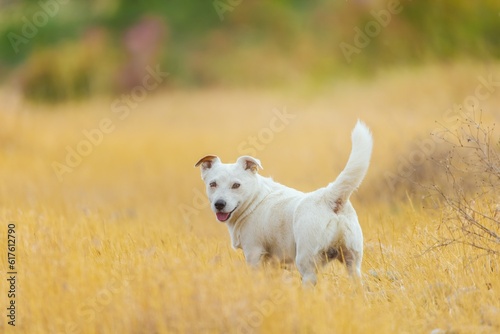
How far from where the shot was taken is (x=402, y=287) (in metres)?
6.66

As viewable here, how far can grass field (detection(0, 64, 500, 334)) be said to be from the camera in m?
5.81

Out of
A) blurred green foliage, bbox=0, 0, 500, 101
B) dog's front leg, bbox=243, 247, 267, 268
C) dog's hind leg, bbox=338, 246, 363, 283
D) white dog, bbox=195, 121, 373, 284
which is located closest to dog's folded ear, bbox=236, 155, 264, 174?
white dog, bbox=195, 121, 373, 284

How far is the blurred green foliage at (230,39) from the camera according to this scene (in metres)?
23.9

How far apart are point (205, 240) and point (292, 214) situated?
174cm

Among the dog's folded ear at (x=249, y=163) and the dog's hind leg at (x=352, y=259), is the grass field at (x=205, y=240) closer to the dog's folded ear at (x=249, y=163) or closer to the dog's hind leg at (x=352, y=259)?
the dog's hind leg at (x=352, y=259)

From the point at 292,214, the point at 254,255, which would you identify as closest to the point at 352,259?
the point at 292,214

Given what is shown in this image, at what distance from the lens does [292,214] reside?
6.82m

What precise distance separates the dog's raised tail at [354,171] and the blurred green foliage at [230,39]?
662 inches

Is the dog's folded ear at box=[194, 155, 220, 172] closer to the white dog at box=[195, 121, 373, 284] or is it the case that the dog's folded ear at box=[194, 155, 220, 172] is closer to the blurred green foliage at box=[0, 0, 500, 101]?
the white dog at box=[195, 121, 373, 284]

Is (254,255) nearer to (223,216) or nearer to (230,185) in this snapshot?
(223,216)

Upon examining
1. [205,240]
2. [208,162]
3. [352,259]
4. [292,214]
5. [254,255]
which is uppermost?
[208,162]

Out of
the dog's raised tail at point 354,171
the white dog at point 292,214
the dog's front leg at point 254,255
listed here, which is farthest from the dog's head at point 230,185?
the dog's raised tail at point 354,171

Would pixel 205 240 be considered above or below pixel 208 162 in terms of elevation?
below

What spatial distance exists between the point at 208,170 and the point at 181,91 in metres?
19.1
